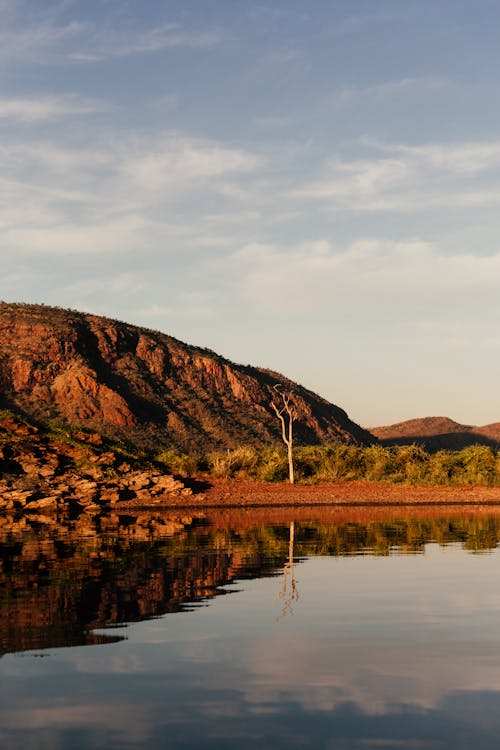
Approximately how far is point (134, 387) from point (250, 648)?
289 ft

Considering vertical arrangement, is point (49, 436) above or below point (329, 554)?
above

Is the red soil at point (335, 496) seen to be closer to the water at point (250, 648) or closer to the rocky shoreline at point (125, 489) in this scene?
the rocky shoreline at point (125, 489)

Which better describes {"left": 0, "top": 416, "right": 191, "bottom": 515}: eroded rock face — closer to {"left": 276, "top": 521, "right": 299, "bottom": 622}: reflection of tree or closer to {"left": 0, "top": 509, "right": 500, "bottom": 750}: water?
{"left": 0, "top": 509, "right": 500, "bottom": 750}: water

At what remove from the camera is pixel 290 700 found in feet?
22.5

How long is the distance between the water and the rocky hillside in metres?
66.2

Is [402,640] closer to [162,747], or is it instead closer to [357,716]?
[357,716]

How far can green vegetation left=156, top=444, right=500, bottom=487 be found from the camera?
136 ft

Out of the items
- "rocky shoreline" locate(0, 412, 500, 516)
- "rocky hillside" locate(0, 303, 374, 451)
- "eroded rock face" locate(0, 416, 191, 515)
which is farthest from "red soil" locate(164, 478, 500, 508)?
"rocky hillside" locate(0, 303, 374, 451)

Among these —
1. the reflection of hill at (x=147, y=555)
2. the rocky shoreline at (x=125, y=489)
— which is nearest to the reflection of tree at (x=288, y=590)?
the reflection of hill at (x=147, y=555)

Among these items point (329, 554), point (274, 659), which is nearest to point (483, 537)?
point (329, 554)

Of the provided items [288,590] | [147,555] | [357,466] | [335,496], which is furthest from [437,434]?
[288,590]

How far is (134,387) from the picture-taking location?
9594 cm

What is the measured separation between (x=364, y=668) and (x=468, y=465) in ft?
120

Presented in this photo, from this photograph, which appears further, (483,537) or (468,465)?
(468,465)
